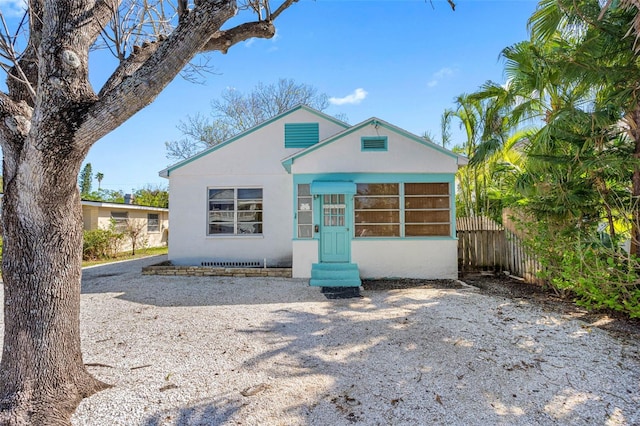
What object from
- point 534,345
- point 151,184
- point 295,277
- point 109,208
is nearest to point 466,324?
point 534,345

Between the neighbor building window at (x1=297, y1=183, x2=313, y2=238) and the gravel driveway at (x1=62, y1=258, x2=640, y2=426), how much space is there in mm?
3045

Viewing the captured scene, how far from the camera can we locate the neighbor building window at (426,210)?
9.37 m

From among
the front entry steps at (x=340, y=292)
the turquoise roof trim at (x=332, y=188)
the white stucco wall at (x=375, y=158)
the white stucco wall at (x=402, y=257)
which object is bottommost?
the front entry steps at (x=340, y=292)

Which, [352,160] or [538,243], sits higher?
[352,160]

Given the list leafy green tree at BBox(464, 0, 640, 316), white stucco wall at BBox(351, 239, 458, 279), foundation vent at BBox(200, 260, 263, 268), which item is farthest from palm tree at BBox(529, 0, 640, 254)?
foundation vent at BBox(200, 260, 263, 268)

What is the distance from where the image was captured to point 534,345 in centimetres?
459

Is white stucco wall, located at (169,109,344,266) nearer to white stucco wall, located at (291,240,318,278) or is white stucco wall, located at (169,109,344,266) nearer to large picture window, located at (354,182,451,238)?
white stucco wall, located at (291,240,318,278)

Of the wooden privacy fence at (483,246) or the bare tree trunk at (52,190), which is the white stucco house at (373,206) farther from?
the bare tree trunk at (52,190)

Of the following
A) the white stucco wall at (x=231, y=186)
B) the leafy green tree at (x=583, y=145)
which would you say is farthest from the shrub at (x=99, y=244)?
the leafy green tree at (x=583, y=145)

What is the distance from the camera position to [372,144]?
943 centimetres

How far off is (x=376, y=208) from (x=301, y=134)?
4.50 metres

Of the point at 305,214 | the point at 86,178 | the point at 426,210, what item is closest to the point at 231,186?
the point at 305,214

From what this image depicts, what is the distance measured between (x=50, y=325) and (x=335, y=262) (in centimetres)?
701

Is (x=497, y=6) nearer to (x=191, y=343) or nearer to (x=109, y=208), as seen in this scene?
(x=191, y=343)
